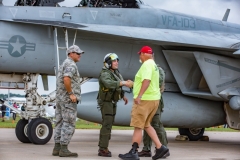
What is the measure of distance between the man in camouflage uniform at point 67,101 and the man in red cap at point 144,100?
88cm

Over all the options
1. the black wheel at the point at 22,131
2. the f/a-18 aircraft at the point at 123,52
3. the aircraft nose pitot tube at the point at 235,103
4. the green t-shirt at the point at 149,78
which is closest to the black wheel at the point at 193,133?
the f/a-18 aircraft at the point at 123,52

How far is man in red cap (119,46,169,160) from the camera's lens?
699cm

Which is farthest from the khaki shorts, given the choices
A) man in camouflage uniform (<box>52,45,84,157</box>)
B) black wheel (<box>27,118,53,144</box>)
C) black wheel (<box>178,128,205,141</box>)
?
black wheel (<box>178,128,205,141</box>)

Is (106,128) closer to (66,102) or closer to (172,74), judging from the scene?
(66,102)

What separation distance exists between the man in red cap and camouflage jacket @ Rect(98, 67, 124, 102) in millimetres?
409

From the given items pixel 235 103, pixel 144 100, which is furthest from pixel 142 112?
pixel 235 103

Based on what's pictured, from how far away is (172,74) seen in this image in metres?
11.2

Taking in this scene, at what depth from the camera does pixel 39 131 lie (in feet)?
31.0

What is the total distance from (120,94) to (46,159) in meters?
1.60

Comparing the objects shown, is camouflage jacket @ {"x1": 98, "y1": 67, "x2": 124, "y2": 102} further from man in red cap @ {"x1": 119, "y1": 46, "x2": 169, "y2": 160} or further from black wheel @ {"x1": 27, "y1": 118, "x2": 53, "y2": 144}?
black wheel @ {"x1": 27, "y1": 118, "x2": 53, "y2": 144}

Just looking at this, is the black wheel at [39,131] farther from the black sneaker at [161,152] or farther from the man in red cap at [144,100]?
the black sneaker at [161,152]

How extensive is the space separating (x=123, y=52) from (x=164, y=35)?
98 cm

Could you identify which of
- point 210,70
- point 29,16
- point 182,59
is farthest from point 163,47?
point 29,16

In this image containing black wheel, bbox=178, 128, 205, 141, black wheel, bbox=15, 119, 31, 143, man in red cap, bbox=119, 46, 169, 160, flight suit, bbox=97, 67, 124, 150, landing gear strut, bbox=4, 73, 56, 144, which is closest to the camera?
man in red cap, bbox=119, 46, 169, 160
